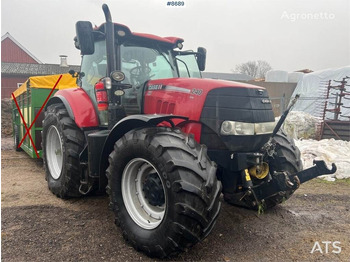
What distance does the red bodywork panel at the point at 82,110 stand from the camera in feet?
12.5

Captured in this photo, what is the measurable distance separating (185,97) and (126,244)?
1.59 metres

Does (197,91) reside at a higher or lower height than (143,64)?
lower

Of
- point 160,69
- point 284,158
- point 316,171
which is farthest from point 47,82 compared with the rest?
point 316,171

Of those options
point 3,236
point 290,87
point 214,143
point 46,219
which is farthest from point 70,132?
point 290,87

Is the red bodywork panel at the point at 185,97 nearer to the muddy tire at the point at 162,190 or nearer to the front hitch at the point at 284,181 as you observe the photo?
the muddy tire at the point at 162,190

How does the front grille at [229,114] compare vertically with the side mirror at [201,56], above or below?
below

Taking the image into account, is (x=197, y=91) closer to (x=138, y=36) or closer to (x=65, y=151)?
(x=138, y=36)

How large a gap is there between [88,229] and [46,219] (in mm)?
639

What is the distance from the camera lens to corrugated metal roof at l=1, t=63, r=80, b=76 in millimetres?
25438

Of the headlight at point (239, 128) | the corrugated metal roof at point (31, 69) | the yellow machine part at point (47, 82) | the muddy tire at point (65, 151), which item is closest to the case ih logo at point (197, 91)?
the headlight at point (239, 128)

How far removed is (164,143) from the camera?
8.16 ft

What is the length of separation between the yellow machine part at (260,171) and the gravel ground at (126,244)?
0.65 metres

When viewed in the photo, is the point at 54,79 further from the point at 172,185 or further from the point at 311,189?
the point at 311,189

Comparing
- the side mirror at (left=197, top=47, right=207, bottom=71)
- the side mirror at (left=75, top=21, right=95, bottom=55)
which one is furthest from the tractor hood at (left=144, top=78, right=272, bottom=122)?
the side mirror at (left=197, top=47, right=207, bottom=71)
